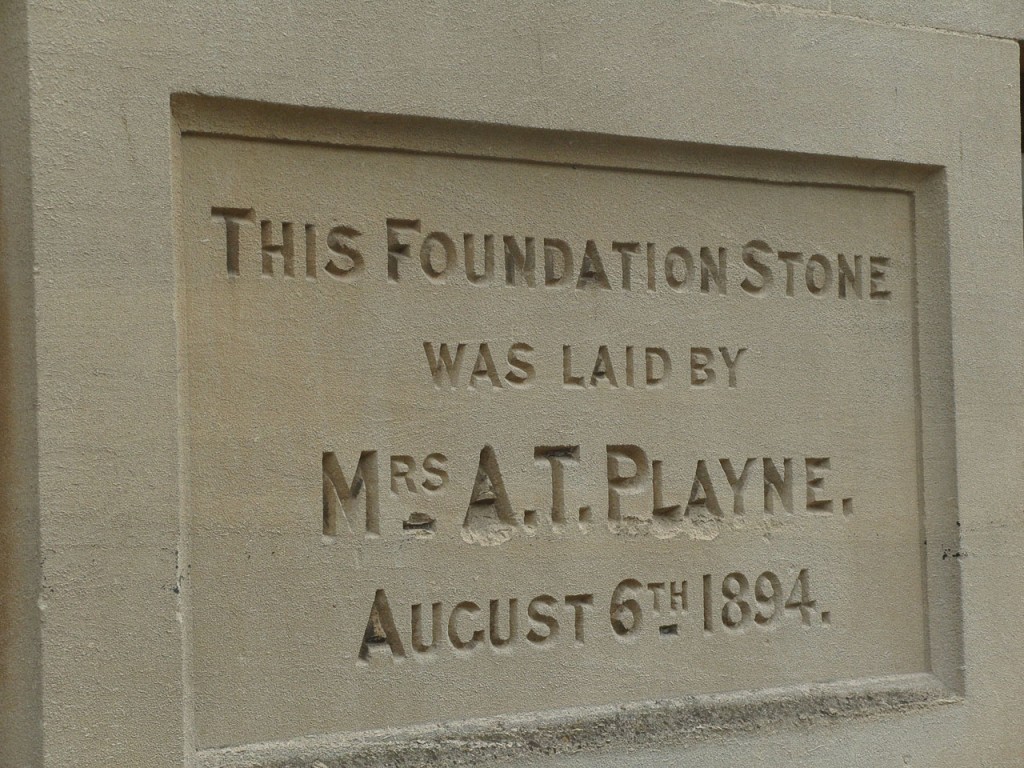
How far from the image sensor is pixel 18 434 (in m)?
2.46

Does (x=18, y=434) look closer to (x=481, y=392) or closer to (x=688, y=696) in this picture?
(x=481, y=392)

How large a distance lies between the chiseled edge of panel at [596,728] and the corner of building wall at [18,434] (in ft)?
1.14

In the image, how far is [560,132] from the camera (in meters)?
2.98

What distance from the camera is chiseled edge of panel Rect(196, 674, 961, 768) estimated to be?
270 centimetres

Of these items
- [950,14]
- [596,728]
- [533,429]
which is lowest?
[596,728]

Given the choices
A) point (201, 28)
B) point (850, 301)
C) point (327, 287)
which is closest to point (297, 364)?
point (327, 287)

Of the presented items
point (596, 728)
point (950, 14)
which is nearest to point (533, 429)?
point (596, 728)

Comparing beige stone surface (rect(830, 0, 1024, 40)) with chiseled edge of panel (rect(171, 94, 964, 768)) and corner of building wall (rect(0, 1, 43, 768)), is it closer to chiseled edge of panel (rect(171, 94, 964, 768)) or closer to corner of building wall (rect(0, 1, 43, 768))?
chiseled edge of panel (rect(171, 94, 964, 768))

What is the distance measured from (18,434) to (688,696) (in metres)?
1.57

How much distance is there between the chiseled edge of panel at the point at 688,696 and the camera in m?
2.70

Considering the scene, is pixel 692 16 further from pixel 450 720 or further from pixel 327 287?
pixel 450 720

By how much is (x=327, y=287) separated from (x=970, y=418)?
168 cm

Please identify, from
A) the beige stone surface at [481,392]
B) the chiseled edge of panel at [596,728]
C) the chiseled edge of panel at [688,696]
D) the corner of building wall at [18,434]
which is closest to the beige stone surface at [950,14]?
the beige stone surface at [481,392]

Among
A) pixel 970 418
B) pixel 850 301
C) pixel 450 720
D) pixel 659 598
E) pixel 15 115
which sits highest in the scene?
pixel 15 115
